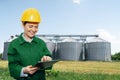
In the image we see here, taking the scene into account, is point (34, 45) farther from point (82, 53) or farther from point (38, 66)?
point (82, 53)

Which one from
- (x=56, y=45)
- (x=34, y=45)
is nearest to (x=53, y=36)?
(x=56, y=45)

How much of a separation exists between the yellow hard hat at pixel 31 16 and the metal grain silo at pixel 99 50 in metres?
81.3

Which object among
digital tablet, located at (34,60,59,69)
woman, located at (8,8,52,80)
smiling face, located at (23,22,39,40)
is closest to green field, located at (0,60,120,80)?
woman, located at (8,8,52,80)

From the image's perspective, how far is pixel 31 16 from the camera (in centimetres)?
481

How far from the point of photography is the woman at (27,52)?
4.83 meters

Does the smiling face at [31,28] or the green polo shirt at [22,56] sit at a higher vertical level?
the smiling face at [31,28]

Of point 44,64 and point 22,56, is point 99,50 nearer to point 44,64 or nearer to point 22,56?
point 22,56

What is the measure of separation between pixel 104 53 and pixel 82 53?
703 centimetres

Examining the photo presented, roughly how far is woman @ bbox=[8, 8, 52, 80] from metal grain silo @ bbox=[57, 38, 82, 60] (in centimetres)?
8126

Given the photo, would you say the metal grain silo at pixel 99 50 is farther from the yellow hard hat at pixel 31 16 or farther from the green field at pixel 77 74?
the yellow hard hat at pixel 31 16

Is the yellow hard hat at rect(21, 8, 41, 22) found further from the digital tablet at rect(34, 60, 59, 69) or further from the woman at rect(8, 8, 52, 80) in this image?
the digital tablet at rect(34, 60, 59, 69)

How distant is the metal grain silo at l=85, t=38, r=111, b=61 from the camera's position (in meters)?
85.8

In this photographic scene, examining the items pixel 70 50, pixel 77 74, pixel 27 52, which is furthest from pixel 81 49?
pixel 27 52

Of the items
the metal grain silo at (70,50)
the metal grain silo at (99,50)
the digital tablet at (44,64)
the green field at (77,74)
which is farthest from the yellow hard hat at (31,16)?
the metal grain silo at (70,50)
